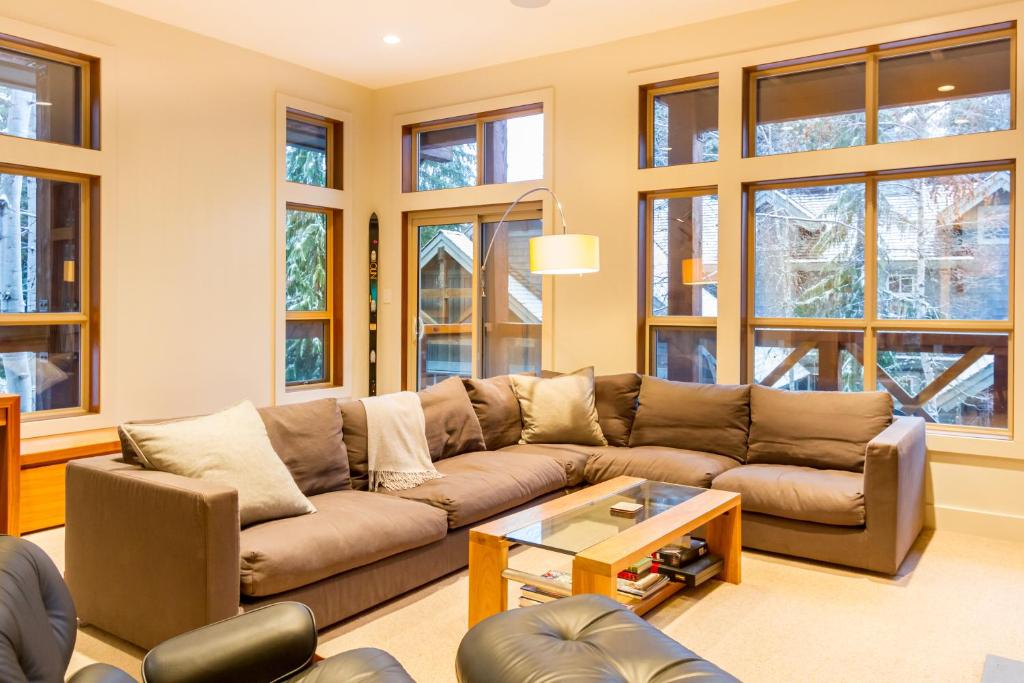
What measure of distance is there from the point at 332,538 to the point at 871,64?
4.09 m

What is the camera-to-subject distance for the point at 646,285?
5.39 m

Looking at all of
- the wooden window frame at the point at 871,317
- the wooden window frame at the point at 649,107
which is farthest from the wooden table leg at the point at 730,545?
the wooden window frame at the point at 649,107

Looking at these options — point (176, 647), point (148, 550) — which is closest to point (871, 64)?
point (148, 550)

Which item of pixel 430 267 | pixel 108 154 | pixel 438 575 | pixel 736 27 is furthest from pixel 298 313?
pixel 736 27

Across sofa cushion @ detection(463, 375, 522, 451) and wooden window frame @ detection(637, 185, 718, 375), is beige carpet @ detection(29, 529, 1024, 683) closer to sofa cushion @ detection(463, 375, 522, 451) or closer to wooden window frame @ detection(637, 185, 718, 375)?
sofa cushion @ detection(463, 375, 522, 451)

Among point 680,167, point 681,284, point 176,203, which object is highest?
point 680,167

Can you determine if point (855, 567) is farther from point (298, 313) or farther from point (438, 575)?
point (298, 313)

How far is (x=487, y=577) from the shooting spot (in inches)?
111

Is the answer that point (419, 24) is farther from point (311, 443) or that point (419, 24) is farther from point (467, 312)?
point (311, 443)

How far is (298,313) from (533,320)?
1855mm

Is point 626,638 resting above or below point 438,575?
above

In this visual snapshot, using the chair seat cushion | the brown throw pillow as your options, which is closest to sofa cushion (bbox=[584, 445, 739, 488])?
the brown throw pillow

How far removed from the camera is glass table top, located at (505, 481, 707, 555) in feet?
9.16

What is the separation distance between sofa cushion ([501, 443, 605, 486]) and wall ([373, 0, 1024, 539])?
0.96m
